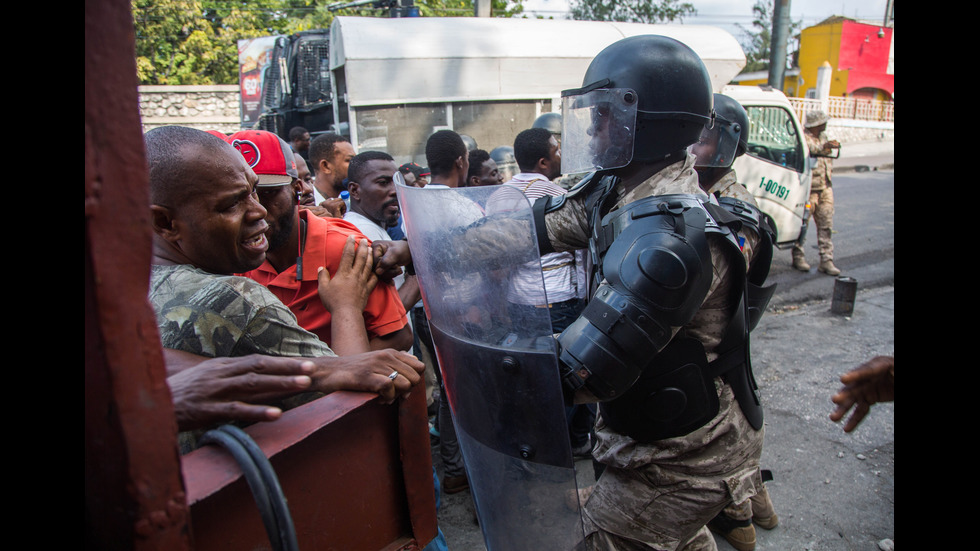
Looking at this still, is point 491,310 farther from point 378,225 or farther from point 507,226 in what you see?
→ point 378,225

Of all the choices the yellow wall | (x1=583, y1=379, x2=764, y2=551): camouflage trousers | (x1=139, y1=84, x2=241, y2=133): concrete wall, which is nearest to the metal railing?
the yellow wall

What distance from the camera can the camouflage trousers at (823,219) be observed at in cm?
695

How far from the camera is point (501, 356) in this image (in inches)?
52.6

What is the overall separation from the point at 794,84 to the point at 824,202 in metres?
22.8

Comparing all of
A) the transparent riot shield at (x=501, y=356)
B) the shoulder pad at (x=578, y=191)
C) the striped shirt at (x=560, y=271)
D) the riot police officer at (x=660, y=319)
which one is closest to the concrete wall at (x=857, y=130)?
the striped shirt at (x=560, y=271)

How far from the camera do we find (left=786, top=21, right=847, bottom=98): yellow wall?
85.3 feet

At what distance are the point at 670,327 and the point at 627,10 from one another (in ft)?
118

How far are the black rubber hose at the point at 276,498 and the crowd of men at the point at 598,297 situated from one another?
79mm

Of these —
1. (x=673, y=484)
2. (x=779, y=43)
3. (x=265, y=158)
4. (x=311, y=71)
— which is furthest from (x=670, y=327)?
(x=779, y=43)

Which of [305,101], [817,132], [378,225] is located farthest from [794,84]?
[378,225]

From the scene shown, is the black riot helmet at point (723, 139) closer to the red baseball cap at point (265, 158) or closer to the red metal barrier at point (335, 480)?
the red baseball cap at point (265, 158)

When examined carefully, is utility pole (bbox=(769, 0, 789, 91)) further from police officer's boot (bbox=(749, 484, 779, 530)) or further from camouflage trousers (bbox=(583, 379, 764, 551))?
camouflage trousers (bbox=(583, 379, 764, 551))

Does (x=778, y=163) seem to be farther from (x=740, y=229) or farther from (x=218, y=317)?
(x=218, y=317)

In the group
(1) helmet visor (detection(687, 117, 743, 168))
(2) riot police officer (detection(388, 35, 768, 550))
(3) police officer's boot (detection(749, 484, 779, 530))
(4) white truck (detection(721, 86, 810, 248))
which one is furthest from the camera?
(4) white truck (detection(721, 86, 810, 248))
